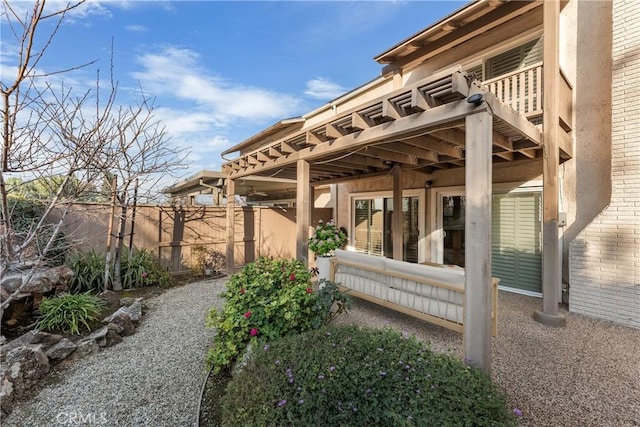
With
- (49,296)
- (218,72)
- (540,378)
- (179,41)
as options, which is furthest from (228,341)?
(218,72)

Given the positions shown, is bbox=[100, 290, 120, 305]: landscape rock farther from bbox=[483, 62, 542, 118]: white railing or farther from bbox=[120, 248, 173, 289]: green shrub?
bbox=[483, 62, 542, 118]: white railing

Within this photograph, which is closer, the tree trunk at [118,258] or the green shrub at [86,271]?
the green shrub at [86,271]

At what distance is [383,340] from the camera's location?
2.27 metres

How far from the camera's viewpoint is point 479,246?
247 centimetres

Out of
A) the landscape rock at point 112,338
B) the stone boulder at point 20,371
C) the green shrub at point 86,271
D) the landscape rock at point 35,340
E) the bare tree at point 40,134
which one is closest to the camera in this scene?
the bare tree at point 40,134

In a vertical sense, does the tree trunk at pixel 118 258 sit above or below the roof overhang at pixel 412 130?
below

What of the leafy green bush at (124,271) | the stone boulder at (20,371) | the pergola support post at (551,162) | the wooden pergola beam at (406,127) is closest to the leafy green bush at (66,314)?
the stone boulder at (20,371)

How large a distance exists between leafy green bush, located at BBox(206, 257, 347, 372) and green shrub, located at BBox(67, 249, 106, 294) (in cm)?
376

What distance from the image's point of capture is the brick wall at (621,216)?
3967mm

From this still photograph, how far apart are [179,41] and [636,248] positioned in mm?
8017

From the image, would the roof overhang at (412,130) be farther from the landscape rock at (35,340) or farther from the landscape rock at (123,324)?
the landscape rock at (35,340)

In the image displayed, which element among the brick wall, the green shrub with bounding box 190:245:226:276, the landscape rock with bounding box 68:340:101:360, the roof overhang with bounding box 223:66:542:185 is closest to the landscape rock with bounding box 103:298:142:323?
the landscape rock with bounding box 68:340:101:360

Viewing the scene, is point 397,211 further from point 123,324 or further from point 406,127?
point 123,324

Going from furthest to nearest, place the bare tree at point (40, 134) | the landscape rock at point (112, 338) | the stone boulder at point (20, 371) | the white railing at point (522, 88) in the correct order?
the white railing at point (522, 88), the landscape rock at point (112, 338), the stone boulder at point (20, 371), the bare tree at point (40, 134)
